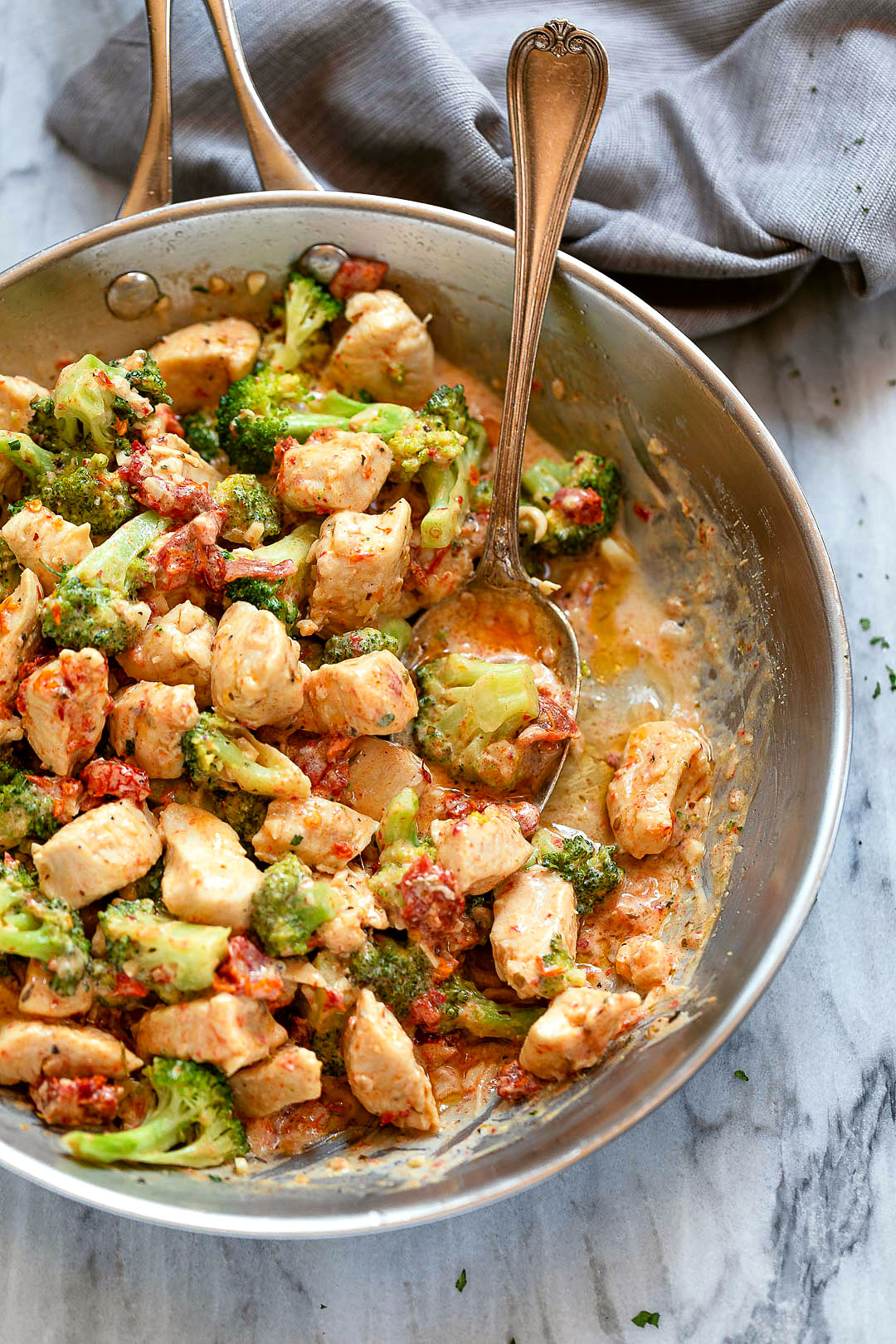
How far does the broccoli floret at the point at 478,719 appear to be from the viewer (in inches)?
113

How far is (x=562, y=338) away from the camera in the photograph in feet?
10.4

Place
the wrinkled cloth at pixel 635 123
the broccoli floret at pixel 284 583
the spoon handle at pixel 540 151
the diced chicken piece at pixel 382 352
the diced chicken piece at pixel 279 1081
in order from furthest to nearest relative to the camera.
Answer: the wrinkled cloth at pixel 635 123 < the diced chicken piece at pixel 382 352 < the spoon handle at pixel 540 151 < the broccoli floret at pixel 284 583 < the diced chicken piece at pixel 279 1081

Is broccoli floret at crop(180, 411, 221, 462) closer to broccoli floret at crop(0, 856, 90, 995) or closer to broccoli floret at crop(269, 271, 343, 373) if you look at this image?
broccoli floret at crop(269, 271, 343, 373)

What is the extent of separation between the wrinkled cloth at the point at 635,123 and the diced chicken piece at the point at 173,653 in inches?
61.5

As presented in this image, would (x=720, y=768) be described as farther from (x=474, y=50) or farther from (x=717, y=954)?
(x=474, y=50)

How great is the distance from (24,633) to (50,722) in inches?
9.5

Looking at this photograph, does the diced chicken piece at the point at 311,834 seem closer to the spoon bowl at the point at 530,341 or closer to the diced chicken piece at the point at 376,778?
the diced chicken piece at the point at 376,778

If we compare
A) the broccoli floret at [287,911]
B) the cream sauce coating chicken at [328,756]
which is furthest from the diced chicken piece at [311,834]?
the broccoli floret at [287,911]

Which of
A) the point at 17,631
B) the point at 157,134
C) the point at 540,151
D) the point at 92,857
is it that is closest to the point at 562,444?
the point at 540,151

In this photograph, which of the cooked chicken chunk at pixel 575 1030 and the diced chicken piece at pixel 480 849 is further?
the diced chicken piece at pixel 480 849

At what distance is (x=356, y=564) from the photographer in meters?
2.79

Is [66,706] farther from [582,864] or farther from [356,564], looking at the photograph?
[582,864]

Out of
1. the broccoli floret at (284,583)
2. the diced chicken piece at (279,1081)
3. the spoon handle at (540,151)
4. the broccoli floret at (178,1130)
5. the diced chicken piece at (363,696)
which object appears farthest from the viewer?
the spoon handle at (540,151)

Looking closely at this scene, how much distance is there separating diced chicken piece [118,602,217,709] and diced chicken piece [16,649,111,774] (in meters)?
0.12
